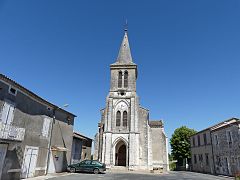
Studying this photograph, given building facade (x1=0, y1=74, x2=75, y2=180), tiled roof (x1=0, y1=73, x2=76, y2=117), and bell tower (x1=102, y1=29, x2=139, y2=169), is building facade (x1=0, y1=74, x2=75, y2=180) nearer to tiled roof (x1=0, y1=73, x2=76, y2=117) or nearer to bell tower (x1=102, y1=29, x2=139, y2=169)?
tiled roof (x1=0, y1=73, x2=76, y2=117)

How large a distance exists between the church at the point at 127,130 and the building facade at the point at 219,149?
5377mm

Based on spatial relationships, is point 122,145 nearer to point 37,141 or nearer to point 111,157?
point 111,157

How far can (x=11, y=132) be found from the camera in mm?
13195

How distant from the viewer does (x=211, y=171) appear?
28391 mm

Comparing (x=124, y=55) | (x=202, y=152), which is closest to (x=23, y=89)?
(x=124, y=55)

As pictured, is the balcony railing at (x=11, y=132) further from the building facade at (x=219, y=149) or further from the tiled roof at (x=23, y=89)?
the building facade at (x=219, y=149)

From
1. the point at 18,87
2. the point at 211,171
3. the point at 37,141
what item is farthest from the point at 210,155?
the point at 18,87

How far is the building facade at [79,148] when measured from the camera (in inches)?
1012

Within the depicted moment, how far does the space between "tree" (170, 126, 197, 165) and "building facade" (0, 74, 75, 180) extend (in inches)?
1169

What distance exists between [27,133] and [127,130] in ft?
58.5

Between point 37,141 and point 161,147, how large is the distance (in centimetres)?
2310

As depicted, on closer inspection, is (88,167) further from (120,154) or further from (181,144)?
(181,144)

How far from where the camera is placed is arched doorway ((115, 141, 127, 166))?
31761 millimetres

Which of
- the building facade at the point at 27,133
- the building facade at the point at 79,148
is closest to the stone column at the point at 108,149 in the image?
the building facade at the point at 79,148
